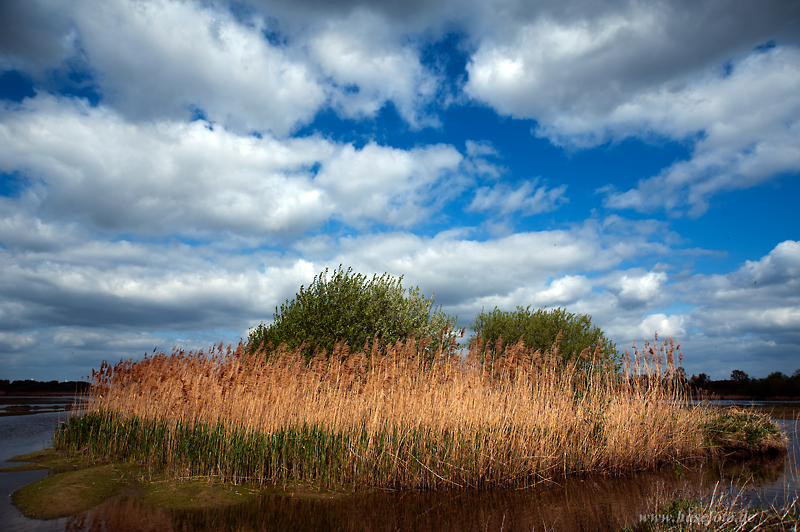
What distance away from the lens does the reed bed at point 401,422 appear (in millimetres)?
7723

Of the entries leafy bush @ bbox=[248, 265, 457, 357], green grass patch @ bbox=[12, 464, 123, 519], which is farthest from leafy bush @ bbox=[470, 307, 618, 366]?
green grass patch @ bbox=[12, 464, 123, 519]

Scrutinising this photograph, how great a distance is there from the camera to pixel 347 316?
711 inches

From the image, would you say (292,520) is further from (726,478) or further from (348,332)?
(348,332)

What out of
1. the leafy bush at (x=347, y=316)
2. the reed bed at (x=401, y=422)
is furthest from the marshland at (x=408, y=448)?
the leafy bush at (x=347, y=316)

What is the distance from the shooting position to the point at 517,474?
8.11 metres

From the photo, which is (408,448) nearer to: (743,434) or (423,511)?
(423,511)

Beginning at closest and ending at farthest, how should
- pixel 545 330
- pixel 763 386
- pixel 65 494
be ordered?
pixel 65 494
pixel 545 330
pixel 763 386

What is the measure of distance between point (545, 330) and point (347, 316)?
14.2 m

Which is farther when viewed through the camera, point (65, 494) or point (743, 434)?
point (743, 434)

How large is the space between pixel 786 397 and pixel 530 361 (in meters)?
47.1

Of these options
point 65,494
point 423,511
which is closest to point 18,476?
point 65,494

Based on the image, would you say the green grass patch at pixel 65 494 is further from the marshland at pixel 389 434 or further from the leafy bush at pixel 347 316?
the leafy bush at pixel 347 316

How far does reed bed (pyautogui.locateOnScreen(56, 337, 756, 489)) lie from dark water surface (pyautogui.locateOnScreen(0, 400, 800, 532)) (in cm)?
57

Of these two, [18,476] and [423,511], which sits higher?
[423,511]
